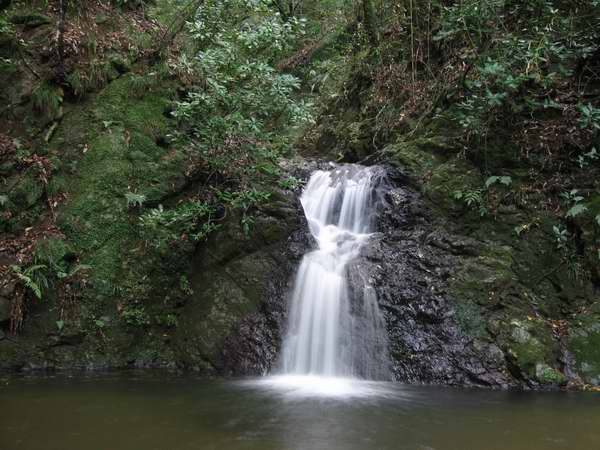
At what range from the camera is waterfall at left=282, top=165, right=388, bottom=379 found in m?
6.28

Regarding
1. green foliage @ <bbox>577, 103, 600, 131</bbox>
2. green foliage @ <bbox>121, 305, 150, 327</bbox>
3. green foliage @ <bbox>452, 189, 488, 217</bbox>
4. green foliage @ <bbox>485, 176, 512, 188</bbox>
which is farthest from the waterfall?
green foliage @ <bbox>577, 103, 600, 131</bbox>

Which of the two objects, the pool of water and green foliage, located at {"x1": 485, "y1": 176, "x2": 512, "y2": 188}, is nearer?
the pool of water

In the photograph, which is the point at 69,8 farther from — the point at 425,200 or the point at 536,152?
the point at 536,152

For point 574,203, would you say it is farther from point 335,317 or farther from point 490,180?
point 335,317

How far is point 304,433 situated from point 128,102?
6.24 m

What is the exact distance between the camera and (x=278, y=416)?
4.32 metres

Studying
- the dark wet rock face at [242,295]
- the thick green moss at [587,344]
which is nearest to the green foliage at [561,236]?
the thick green moss at [587,344]

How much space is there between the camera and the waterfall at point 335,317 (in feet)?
20.6

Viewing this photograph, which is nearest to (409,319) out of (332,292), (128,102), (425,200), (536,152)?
(332,292)

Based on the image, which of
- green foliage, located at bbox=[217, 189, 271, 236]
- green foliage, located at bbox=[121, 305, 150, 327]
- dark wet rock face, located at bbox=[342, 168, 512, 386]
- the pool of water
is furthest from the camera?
green foliage, located at bbox=[217, 189, 271, 236]

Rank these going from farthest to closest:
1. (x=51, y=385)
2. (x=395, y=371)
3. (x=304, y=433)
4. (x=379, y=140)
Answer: (x=379, y=140), (x=395, y=371), (x=51, y=385), (x=304, y=433)

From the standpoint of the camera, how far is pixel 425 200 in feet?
25.7

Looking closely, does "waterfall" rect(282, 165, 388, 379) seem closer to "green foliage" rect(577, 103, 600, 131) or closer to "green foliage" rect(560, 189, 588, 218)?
"green foliage" rect(560, 189, 588, 218)

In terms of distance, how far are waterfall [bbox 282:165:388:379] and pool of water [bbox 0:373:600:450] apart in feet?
1.93
